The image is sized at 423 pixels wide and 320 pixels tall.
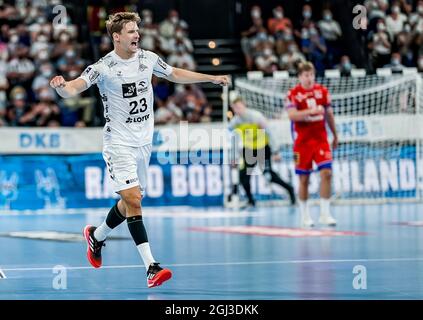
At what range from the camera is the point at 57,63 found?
24.3 m

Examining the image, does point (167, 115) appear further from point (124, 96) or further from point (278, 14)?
point (124, 96)

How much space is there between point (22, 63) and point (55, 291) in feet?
50.3

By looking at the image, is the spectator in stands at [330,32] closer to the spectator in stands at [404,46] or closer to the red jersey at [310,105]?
the spectator in stands at [404,46]

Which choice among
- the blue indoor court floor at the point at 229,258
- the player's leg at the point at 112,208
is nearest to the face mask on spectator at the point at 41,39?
the blue indoor court floor at the point at 229,258

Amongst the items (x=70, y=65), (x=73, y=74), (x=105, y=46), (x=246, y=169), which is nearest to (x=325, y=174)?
(x=246, y=169)

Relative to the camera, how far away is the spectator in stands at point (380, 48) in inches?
1057

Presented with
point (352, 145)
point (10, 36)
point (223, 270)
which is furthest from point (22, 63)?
point (223, 270)

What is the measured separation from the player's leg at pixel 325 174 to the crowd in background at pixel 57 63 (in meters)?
8.07

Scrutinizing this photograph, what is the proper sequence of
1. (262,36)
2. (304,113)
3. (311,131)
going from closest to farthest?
(304,113)
(311,131)
(262,36)

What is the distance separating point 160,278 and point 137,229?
29.3 inches

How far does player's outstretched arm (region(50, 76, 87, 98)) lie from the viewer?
9.34m

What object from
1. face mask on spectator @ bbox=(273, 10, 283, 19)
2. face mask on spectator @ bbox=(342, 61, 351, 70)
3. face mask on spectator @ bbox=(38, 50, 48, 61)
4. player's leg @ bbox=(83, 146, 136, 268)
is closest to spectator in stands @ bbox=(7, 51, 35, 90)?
face mask on spectator @ bbox=(38, 50, 48, 61)

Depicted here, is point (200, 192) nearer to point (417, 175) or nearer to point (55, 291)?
point (417, 175)
